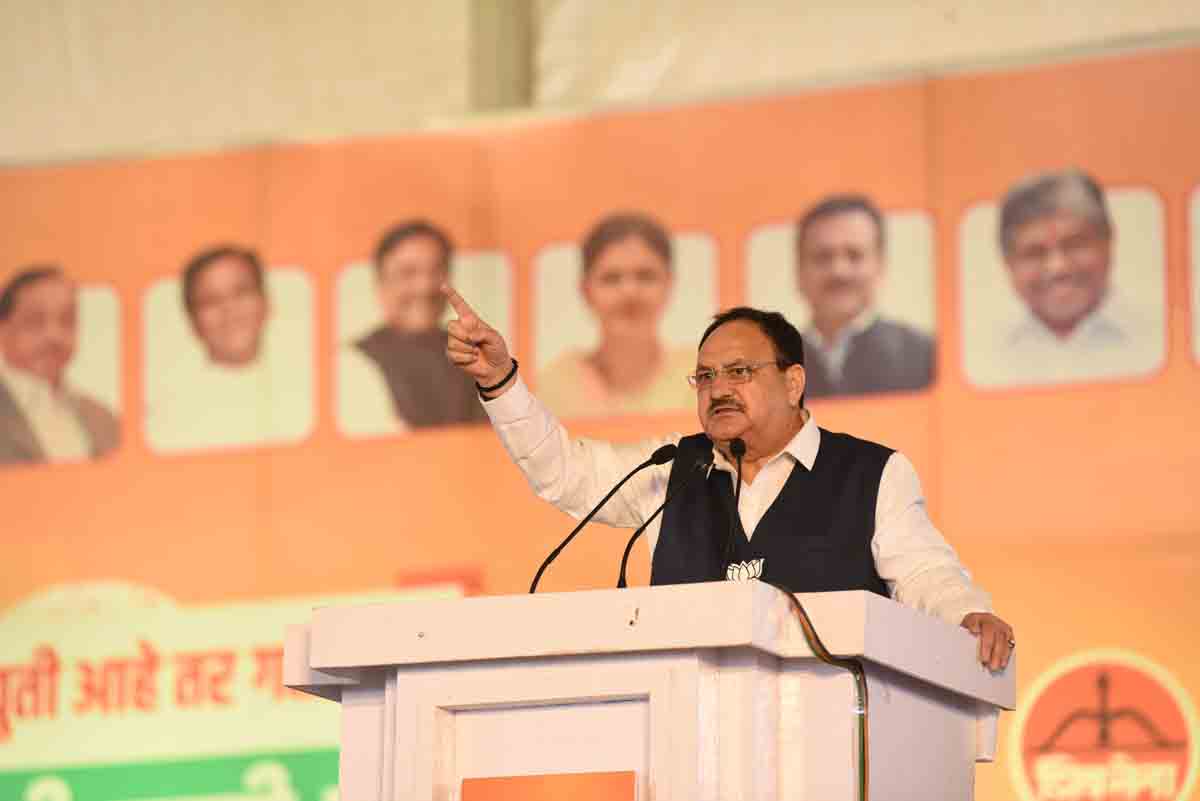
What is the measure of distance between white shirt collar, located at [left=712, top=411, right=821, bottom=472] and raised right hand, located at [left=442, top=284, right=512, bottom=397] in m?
0.32

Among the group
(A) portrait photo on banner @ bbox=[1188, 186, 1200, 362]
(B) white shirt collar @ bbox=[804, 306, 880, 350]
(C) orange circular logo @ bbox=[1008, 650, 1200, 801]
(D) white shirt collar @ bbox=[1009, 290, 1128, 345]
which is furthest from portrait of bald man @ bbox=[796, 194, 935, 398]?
(C) orange circular logo @ bbox=[1008, 650, 1200, 801]

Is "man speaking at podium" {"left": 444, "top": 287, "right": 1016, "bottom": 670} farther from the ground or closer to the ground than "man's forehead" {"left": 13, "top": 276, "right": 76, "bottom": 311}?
closer to the ground

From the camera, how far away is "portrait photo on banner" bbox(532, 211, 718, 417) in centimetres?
530

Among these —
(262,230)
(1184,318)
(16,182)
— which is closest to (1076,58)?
(1184,318)

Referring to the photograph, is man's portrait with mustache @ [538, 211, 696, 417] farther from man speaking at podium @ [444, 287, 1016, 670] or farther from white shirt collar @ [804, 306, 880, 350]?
man speaking at podium @ [444, 287, 1016, 670]

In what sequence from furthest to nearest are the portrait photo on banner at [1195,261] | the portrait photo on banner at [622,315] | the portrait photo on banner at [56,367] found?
the portrait photo on banner at [56,367] → the portrait photo on banner at [622,315] → the portrait photo on banner at [1195,261]

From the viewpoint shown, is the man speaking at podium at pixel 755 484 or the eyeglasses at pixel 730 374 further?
the eyeglasses at pixel 730 374

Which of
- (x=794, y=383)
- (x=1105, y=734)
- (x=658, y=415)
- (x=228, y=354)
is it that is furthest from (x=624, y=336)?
(x=794, y=383)

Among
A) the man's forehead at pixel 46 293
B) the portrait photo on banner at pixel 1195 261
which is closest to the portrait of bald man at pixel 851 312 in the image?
the portrait photo on banner at pixel 1195 261

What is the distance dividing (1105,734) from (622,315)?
1567mm

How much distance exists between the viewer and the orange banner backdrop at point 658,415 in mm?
4828

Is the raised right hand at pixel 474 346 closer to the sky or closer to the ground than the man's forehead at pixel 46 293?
closer to the ground

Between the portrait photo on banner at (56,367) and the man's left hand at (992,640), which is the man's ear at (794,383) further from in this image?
the portrait photo on banner at (56,367)

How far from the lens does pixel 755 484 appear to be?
9.71ft
